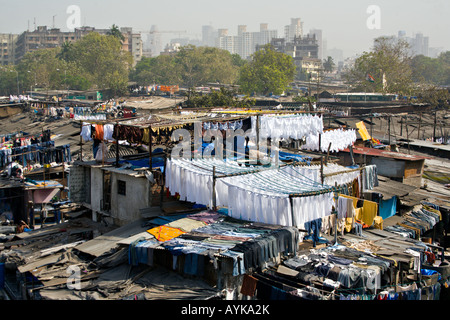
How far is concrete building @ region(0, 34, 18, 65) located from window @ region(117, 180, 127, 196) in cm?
11162

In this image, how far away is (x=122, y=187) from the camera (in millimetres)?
14109

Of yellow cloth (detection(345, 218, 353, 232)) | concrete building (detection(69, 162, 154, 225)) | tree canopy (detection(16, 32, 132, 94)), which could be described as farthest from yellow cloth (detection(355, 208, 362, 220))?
tree canopy (detection(16, 32, 132, 94))

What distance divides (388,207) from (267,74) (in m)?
48.6

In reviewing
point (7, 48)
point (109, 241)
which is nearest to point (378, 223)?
point (109, 241)

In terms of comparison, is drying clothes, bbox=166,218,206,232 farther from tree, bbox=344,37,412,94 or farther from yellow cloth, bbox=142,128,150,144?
tree, bbox=344,37,412,94

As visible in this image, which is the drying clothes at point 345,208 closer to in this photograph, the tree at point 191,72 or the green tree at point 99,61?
the green tree at point 99,61

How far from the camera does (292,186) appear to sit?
37.8ft

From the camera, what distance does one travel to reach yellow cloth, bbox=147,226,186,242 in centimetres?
1028

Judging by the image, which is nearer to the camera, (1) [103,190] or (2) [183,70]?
(1) [103,190]

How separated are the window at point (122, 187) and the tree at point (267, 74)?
5046cm

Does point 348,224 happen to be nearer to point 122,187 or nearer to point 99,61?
point 122,187

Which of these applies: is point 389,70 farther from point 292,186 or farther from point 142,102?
point 292,186
